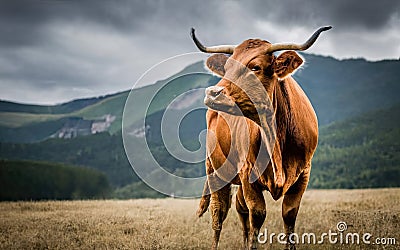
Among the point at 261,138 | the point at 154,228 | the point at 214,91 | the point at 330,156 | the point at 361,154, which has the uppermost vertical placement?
the point at 361,154

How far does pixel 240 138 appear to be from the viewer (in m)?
6.71

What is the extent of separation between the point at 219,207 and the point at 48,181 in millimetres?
69852

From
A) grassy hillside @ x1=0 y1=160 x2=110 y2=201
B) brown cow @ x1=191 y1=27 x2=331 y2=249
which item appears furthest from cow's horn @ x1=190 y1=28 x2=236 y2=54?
grassy hillside @ x1=0 y1=160 x2=110 y2=201

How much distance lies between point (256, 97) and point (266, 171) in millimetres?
1319

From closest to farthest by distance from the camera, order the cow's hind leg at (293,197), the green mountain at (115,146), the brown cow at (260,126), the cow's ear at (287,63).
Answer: the brown cow at (260,126) → the cow's ear at (287,63) → the cow's hind leg at (293,197) → the green mountain at (115,146)

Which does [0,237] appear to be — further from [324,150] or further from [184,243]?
[324,150]

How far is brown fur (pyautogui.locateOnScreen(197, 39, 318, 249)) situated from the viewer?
5617 mm

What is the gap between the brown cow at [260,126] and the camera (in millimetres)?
5484

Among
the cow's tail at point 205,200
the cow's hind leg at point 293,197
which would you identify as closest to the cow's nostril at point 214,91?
the cow's hind leg at point 293,197

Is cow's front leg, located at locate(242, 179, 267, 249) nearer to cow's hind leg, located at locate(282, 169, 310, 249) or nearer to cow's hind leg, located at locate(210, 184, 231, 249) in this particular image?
cow's hind leg, located at locate(282, 169, 310, 249)

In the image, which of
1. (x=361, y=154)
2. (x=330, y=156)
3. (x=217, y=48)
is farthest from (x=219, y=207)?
(x=330, y=156)

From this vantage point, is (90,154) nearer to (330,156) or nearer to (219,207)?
(330,156)

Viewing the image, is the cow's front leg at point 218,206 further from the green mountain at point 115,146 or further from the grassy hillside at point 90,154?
the grassy hillside at point 90,154

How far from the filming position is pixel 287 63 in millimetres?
5668
